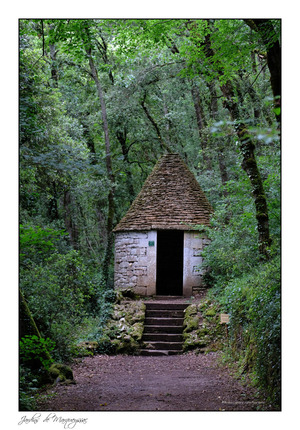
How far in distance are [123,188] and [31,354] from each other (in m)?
12.8

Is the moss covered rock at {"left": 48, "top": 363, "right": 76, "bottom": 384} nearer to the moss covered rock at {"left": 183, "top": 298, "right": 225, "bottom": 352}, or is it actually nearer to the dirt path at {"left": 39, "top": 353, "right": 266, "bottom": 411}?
the dirt path at {"left": 39, "top": 353, "right": 266, "bottom": 411}

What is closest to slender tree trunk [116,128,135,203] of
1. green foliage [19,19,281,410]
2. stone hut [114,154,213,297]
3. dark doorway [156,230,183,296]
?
green foliage [19,19,281,410]

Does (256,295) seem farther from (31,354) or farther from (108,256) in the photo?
(108,256)

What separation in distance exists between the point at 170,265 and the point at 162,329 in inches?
198

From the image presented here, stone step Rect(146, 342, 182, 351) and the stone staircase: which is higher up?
the stone staircase

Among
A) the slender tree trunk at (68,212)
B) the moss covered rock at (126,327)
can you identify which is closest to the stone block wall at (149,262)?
the moss covered rock at (126,327)

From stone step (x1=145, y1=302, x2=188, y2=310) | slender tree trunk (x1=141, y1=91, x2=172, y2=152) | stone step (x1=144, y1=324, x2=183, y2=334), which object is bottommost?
stone step (x1=144, y1=324, x2=183, y2=334)

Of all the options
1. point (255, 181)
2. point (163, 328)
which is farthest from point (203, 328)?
point (255, 181)

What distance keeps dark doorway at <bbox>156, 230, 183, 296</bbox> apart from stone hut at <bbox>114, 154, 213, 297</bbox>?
1.96 m

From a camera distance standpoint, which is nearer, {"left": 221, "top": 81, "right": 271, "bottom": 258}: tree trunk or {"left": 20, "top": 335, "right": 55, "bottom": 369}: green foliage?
{"left": 20, "top": 335, "right": 55, "bottom": 369}: green foliage

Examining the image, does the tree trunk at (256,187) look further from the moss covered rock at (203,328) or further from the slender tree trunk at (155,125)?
the slender tree trunk at (155,125)

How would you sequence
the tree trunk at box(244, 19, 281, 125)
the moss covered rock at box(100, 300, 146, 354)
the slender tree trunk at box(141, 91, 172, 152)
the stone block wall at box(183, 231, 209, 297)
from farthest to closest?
1. the slender tree trunk at box(141, 91, 172, 152)
2. the stone block wall at box(183, 231, 209, 297)
3. the moss covered rock at box(100, 300, 146, 354)
4. the tree trunk at box(244, 19, 281, 125)

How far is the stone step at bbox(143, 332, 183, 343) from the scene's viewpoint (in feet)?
31.6

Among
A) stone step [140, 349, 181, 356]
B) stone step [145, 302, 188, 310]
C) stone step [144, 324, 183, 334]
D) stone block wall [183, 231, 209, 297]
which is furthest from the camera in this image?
stone block wall [183, 231, 209, 297]
